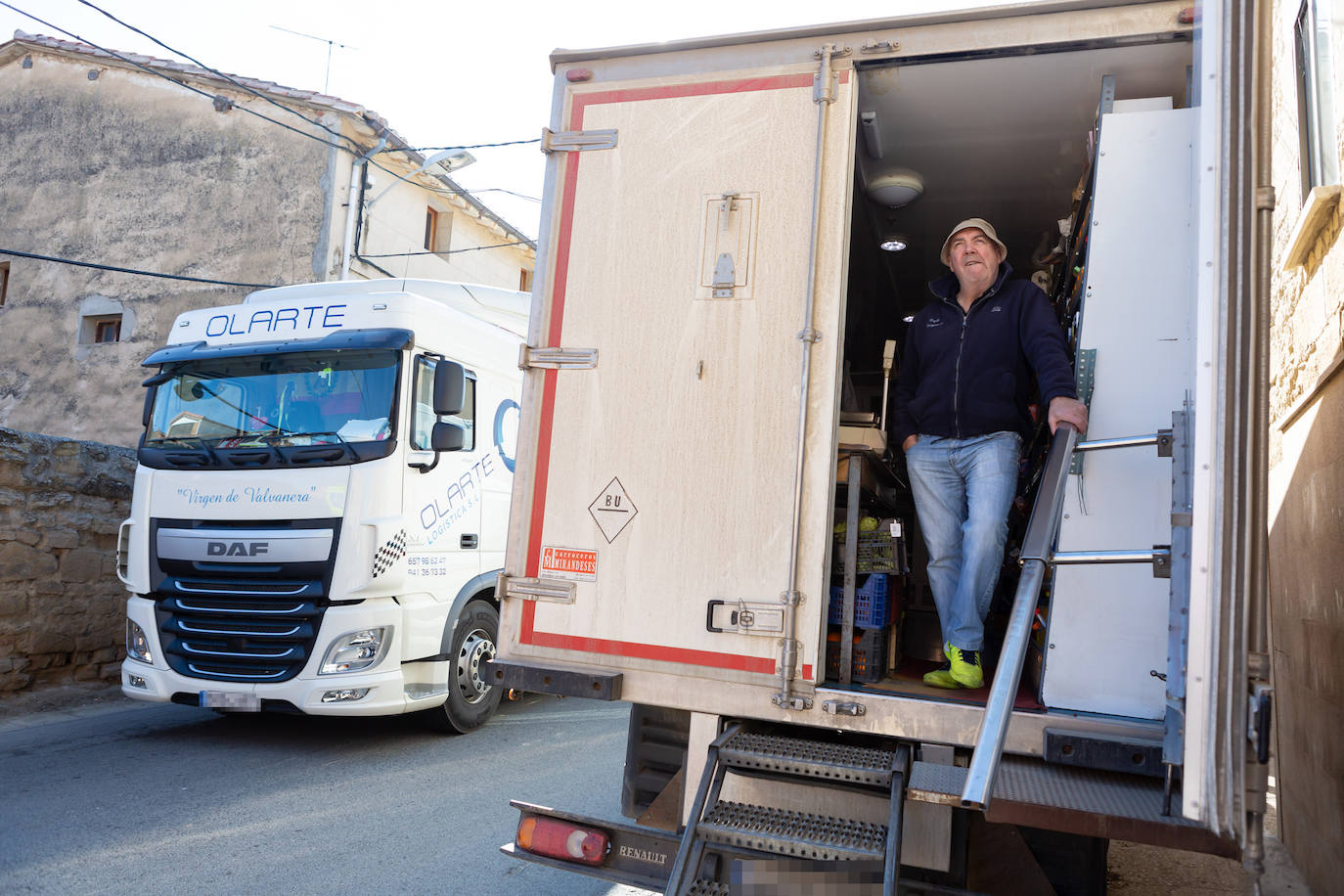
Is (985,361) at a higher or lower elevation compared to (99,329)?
lower

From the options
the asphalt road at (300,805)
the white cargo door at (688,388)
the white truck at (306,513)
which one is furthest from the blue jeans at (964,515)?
the white truck at (306,513)

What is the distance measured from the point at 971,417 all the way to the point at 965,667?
2.97 ft

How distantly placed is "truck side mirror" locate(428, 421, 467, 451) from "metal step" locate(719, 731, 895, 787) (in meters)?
3.67

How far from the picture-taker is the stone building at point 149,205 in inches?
583

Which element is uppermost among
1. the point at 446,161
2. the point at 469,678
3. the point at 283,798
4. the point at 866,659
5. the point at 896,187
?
the point at 446,161

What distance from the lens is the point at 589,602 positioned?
130 inches

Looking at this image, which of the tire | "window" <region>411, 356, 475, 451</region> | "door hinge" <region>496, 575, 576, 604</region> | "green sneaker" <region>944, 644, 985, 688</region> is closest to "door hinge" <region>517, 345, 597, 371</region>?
"door hinge" <region>496, 575, 576, 604</region>

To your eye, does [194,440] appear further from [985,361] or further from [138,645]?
[985,361]

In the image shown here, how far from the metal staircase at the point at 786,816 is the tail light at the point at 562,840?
1.26 feet

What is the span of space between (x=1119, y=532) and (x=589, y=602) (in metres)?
1.71

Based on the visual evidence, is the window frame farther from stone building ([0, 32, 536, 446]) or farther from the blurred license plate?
the blurred license plate

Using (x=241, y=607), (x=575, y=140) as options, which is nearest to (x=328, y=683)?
(x=241, y=607)

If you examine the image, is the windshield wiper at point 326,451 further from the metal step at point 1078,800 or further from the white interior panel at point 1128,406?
the white interior panel at point 1128,406

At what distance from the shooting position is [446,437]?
614 centimetres
